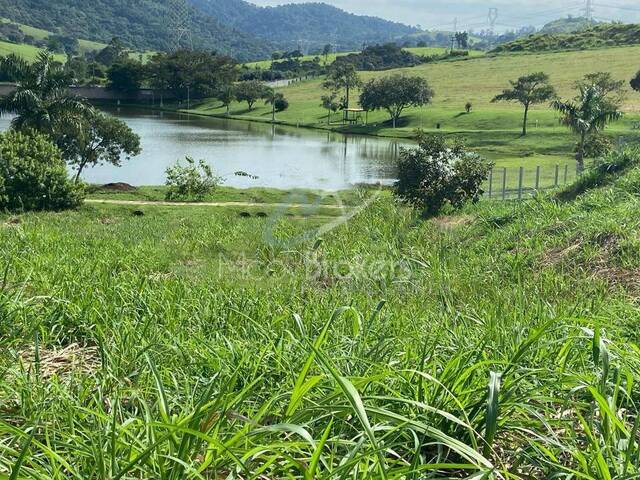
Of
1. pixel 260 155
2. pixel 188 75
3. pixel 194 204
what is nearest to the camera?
pixel 194 204

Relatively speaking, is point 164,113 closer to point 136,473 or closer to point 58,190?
point 58,190

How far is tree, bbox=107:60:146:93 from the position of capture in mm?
106875

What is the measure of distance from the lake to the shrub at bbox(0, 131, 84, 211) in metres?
14.2

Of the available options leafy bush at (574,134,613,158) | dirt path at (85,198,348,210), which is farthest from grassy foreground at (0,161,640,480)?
leafy bush at (574,134,613,158)

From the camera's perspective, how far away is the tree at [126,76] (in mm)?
106875

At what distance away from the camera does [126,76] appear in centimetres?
10688

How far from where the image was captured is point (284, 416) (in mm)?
2236

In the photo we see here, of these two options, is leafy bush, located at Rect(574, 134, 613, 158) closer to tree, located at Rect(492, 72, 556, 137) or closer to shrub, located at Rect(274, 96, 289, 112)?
tree, located at Rect(492, 72, 556, 137)

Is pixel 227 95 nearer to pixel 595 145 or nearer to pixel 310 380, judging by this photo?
pixel 595 145

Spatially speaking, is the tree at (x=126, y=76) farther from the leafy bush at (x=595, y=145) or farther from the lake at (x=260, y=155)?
the leafy bush at (x=595, y=145)

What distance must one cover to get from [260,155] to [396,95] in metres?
31.1

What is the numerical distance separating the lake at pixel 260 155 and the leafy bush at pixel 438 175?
18457mm

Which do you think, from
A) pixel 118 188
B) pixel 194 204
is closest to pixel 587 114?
pixel 194 204

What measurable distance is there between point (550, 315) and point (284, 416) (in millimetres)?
2464
